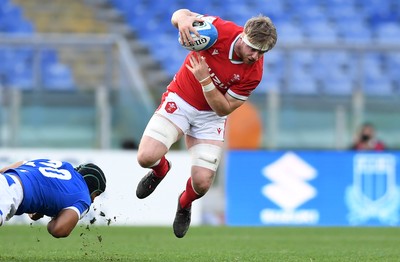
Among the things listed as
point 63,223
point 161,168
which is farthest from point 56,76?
point 63,223

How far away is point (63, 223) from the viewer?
7.63m

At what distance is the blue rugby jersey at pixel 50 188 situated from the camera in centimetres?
758

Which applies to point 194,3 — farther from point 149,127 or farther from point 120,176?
point 149,127

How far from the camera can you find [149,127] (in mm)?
9367

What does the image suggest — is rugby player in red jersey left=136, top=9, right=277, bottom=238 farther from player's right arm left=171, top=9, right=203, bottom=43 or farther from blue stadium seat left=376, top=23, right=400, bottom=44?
blue stadium seat left=376, top=23, right=400, bottom=44

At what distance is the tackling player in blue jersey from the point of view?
7434mm

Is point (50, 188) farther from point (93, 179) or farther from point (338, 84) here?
point (338, 84)

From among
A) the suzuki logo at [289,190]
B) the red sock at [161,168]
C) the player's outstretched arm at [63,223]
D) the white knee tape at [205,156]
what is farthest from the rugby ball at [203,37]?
the suzuki logo at [289,190]

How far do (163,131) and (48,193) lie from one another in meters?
1.91

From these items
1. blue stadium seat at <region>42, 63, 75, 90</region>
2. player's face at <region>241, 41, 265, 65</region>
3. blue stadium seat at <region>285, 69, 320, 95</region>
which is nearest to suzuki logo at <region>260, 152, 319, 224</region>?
blue stadium seat at <region>285, 69, 320, 95</region>

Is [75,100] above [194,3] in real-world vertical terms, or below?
below

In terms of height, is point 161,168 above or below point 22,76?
below

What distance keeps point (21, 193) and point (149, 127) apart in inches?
84.6

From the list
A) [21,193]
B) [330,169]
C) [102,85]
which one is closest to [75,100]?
[102,85]
